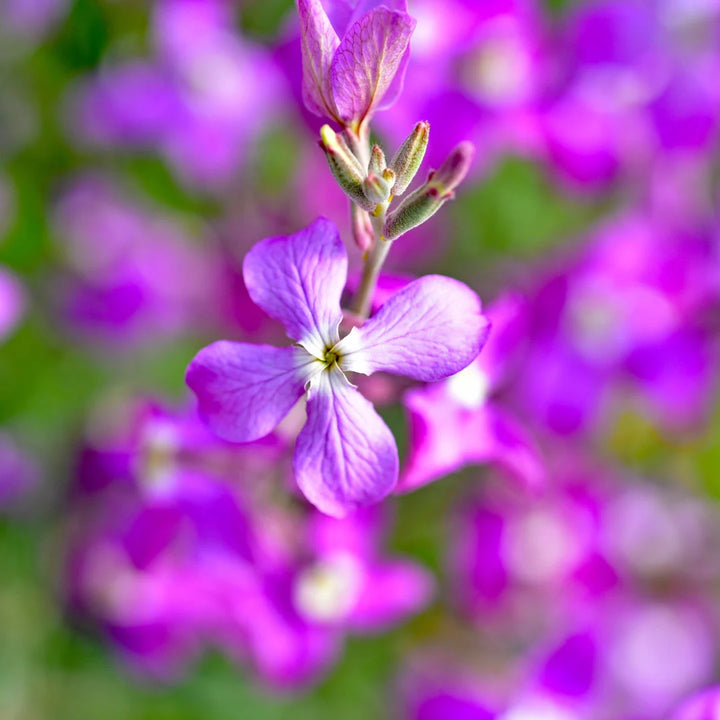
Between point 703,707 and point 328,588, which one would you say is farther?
point 328,588

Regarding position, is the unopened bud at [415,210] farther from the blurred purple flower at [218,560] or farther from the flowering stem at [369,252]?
the blurred purple flower at [218,560]

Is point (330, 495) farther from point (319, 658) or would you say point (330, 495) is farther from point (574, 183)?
point (574, 183)

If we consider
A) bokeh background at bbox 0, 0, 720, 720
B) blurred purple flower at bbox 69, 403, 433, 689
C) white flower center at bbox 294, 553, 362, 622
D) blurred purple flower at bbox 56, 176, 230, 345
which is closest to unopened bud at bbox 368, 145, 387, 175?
blurred purple flower at bbox 69, 403, 433, 689

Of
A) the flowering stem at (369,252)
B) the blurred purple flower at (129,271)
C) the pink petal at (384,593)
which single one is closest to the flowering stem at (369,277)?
the flowering stem at (369,252)

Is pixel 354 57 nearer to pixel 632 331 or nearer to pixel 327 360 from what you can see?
pixel 327 360

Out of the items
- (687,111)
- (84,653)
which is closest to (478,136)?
(687,111)

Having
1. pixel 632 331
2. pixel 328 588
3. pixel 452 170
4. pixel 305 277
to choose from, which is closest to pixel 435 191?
pixel 452 170
